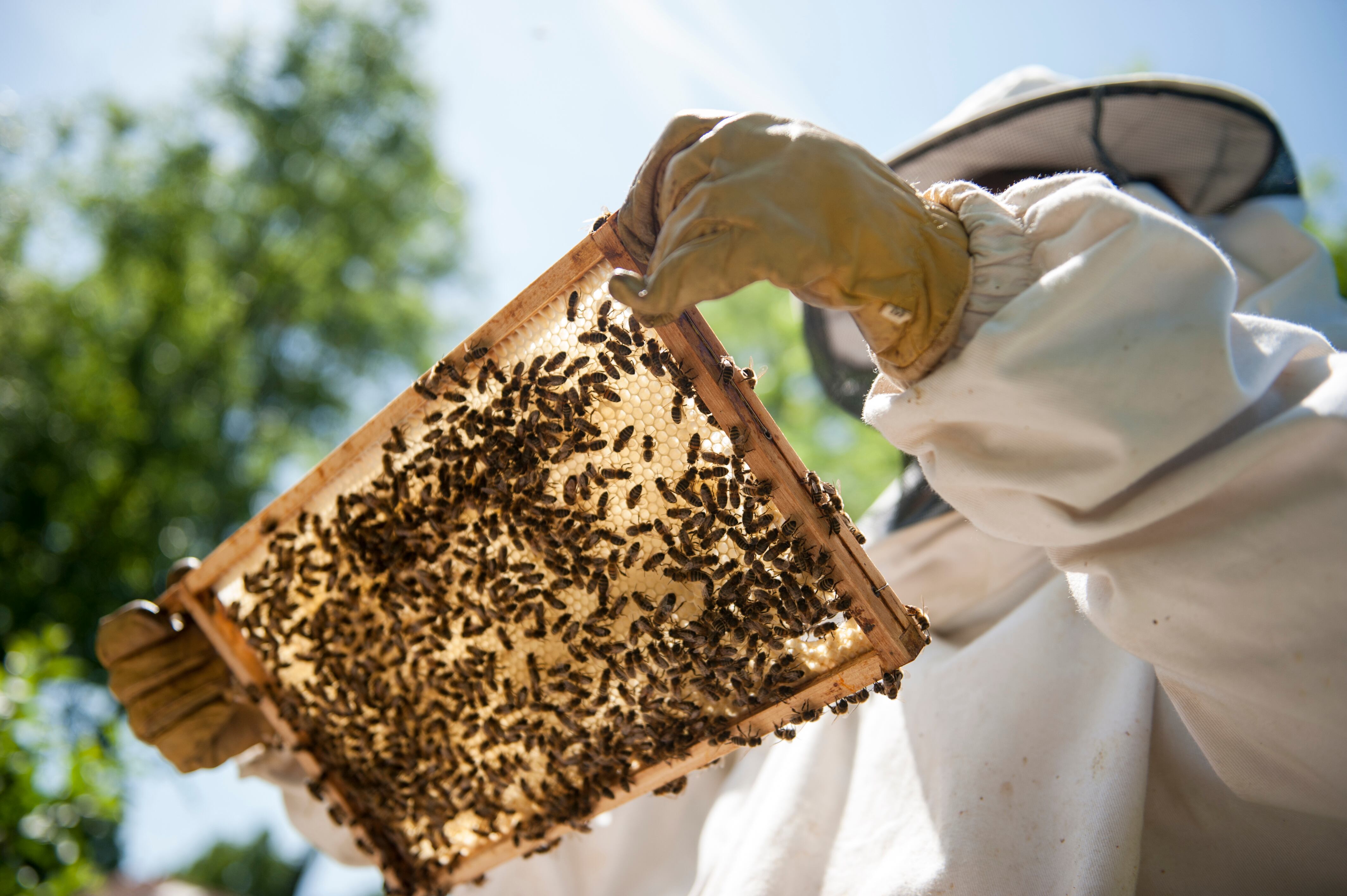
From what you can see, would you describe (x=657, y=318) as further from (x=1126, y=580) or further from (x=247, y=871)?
(x=247, y=871)

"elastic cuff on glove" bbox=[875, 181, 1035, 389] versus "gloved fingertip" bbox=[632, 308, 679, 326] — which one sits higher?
"gloved fingertip" bbox=[632, 308, 679, 326]

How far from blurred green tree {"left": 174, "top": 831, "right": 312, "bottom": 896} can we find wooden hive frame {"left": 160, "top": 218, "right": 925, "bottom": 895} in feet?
67.7

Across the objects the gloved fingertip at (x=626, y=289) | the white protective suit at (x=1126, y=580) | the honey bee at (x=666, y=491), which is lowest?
the white protective suit at (x=1126, y=580)

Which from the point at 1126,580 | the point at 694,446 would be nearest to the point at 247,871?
the point at 694,446

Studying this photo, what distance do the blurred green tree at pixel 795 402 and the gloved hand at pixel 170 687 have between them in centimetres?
1348

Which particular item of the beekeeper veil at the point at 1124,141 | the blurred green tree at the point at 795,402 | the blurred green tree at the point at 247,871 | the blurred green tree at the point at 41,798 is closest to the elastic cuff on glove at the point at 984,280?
the beekeeper veil at the point at 1124,141

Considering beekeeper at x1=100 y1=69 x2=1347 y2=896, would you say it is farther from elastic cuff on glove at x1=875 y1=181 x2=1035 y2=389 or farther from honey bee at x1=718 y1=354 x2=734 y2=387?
honey bee at x1=718 y1=354 x2=734 y2=387

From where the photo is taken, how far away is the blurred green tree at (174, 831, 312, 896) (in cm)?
1847

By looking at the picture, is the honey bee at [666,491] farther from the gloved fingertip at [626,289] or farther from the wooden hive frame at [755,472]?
the gloved fingertip at [626,289]

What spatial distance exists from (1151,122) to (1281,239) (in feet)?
2.25

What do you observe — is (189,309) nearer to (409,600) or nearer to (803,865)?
(409,600)

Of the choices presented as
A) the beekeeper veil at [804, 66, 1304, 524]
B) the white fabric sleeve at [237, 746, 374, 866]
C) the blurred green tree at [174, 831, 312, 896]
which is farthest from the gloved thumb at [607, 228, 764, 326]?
the blurred green tree at [174, 831, 312, 896]

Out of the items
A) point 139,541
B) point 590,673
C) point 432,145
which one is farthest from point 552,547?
point 432,145

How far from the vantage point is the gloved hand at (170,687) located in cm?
296
